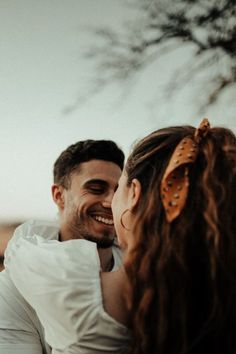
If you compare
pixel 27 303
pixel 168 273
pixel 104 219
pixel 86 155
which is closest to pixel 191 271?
pixel 168 273

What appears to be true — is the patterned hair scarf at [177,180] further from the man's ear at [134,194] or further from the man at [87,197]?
the man at [87,197]

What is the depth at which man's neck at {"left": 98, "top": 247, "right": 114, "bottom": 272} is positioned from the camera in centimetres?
157

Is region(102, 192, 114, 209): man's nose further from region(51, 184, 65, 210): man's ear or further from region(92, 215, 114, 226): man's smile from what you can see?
region(51, 184, 65, 210): man's ear

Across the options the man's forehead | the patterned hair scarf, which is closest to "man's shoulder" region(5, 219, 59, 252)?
the man's forehead

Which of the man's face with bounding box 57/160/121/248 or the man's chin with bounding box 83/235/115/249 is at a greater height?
the man's face with bounding box 57/160/121/248

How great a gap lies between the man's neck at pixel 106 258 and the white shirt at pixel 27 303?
0.07ft

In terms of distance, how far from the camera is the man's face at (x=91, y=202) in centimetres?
166

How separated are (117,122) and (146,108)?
9.9 inches

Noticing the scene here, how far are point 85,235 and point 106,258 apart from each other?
139 millimetres

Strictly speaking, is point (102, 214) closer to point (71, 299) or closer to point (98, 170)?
point (98, 170)

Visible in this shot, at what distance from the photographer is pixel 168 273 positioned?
0.74 meters

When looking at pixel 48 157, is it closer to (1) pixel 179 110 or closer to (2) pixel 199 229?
(1) pixel 179 110

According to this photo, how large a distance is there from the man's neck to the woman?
738 mm

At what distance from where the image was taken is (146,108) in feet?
10.2
